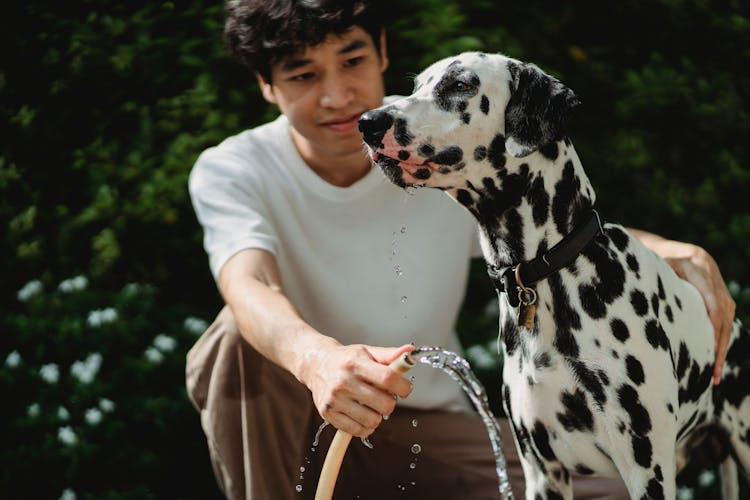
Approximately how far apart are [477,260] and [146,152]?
204cm

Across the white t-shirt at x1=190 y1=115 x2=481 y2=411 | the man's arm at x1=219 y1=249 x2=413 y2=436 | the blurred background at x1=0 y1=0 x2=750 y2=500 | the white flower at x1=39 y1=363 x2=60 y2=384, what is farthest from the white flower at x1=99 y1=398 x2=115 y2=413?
the man's arm at x1=219 y1=249 x2=413 y2=436

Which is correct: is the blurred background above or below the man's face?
below

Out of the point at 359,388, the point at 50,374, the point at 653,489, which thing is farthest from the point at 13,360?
the point at 653,489

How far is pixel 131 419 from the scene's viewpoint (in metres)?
4.20

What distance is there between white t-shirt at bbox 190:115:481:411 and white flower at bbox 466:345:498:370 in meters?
1.25

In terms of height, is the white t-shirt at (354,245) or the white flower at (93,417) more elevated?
the white t-shirt at (354,245)

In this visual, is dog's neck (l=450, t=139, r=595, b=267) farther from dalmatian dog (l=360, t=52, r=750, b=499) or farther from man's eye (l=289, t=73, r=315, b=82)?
man's eye (l=289, t=73, r=315, b=82)

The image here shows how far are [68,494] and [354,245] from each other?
158 centimetres

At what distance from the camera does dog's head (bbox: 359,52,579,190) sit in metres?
2.31

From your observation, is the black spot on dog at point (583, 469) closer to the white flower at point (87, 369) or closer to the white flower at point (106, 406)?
the white flower at point (106, 406)

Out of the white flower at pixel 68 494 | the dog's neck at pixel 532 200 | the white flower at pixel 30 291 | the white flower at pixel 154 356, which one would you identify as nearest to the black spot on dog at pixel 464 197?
the dog's neck at pixel 532 200

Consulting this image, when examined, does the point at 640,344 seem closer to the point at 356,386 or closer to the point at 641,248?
the point at 641,248

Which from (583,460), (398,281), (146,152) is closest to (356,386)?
(583,460)

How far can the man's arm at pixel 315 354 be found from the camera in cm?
220
